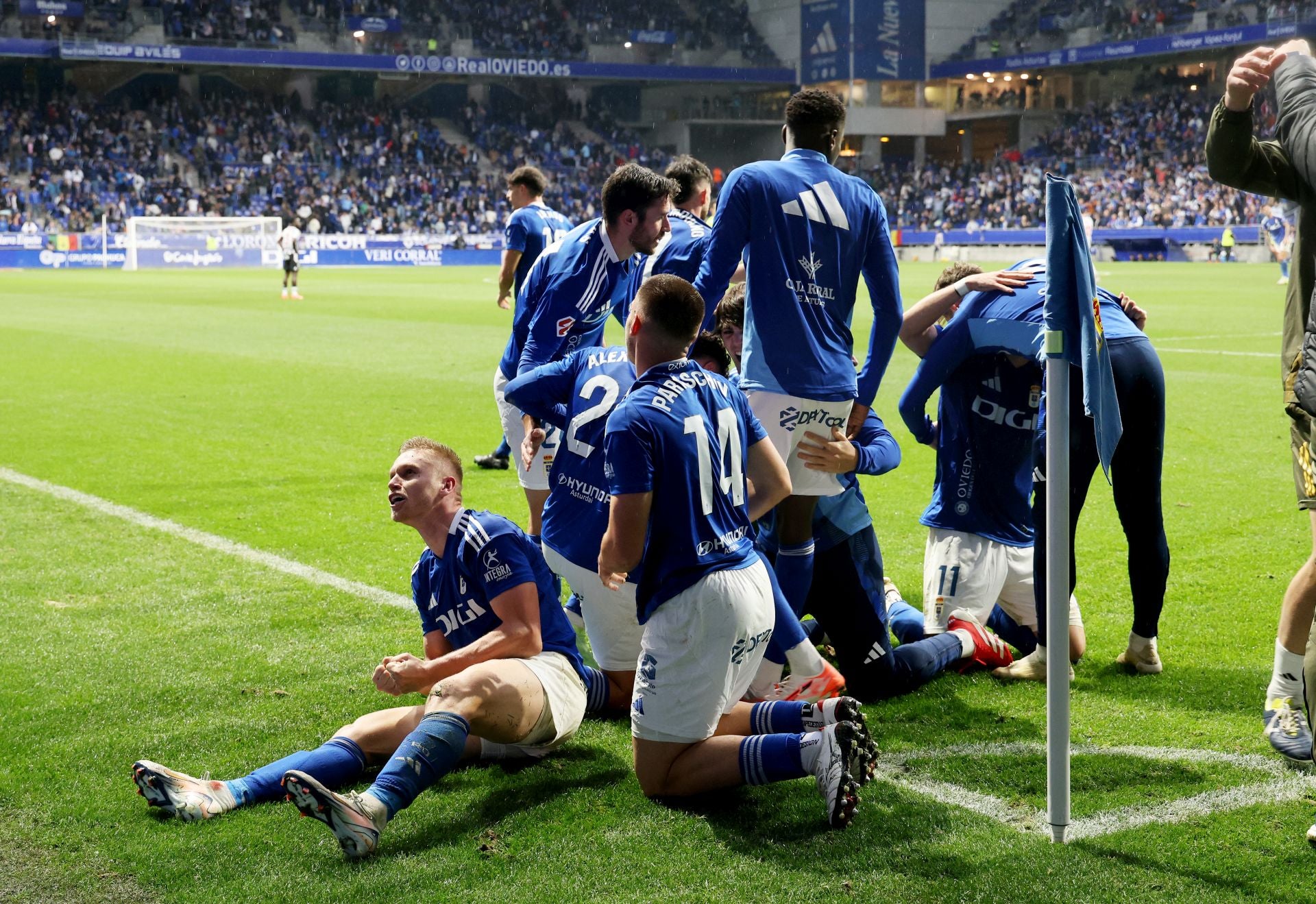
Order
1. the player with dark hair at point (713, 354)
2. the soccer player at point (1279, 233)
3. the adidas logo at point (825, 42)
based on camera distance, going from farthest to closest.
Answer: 1. the adidas logo at point (825, 42)
2. the soccer player at point (1279, 233)
3. the player with dark hair at point (713, 354)

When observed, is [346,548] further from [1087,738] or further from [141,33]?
[141,33]

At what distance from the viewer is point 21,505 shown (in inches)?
335

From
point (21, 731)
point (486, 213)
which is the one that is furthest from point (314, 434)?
point (486, 213)

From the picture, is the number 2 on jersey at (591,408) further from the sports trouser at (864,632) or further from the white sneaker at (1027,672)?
the white sneaker at (1027,672)

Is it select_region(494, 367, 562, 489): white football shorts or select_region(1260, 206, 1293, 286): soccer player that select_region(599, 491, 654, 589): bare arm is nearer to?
select_region(494, 367, 562, 489): white football shorts

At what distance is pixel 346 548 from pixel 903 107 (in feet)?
218

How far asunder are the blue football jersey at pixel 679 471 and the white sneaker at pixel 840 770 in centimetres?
56

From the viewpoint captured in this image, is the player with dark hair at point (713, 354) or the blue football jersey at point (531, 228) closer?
the player with dark hair at point (713, 354)

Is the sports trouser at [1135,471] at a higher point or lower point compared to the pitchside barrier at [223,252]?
lower

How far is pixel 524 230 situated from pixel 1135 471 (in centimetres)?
555

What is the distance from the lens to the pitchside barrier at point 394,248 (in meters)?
44.4

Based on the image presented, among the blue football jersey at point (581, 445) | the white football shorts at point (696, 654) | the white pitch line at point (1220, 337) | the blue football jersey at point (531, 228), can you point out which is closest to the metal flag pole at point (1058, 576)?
the white football shorts at point (696, 654)

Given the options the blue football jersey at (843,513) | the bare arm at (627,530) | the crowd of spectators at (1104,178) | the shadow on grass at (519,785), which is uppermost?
the crowd of spectators at (1104,178)

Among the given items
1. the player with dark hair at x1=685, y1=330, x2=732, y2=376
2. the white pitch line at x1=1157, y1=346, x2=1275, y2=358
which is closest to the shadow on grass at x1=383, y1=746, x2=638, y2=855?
the player with dark hair at x1=685, y1=330, x2=732, y2=376
